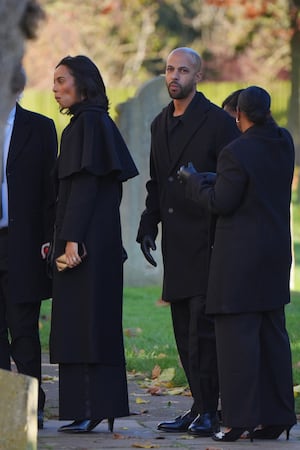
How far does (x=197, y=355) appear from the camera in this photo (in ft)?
24.3

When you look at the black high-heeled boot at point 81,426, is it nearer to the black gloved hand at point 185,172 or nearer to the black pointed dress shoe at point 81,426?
the black pointed dress shoe at point 81,426

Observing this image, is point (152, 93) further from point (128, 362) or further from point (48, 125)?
point (48, 125)

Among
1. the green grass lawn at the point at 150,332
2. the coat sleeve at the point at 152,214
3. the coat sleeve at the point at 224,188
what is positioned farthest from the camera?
the green grass lawn at the point at 150,332

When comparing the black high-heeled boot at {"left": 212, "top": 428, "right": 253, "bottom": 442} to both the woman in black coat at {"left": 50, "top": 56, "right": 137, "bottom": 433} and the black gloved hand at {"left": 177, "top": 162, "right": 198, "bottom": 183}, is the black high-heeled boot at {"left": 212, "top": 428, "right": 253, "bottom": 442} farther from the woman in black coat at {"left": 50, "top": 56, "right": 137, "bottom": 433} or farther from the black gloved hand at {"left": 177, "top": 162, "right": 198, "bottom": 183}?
the black gloved hand at {"left": 177, "top": 162, "right": 198, "bottom": 183}

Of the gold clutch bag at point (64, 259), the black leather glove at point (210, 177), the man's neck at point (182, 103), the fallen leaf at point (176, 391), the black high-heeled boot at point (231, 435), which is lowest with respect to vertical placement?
the black high-heeled boot at point (231, 435)

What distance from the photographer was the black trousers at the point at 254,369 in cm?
702

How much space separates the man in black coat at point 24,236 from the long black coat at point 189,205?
71 cm

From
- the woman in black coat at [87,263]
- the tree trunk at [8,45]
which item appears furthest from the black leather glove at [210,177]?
the tree trunk at [8,45]

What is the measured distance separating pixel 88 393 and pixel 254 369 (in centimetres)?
96

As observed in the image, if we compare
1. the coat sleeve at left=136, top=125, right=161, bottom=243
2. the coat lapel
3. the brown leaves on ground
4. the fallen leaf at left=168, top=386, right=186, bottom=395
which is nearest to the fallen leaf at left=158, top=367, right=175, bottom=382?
the brown leaves on ground

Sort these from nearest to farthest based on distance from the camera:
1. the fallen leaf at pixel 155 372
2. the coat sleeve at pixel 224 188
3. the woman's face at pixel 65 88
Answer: the coat sleeve at pixel 224 188
the woman's face at pixel 65 88
the fallen leaf at pixel 155 372

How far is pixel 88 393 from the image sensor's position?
23.9ft

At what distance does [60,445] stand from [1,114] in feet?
7.33

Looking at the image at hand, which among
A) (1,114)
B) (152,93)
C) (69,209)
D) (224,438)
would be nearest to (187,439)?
(224,438)
